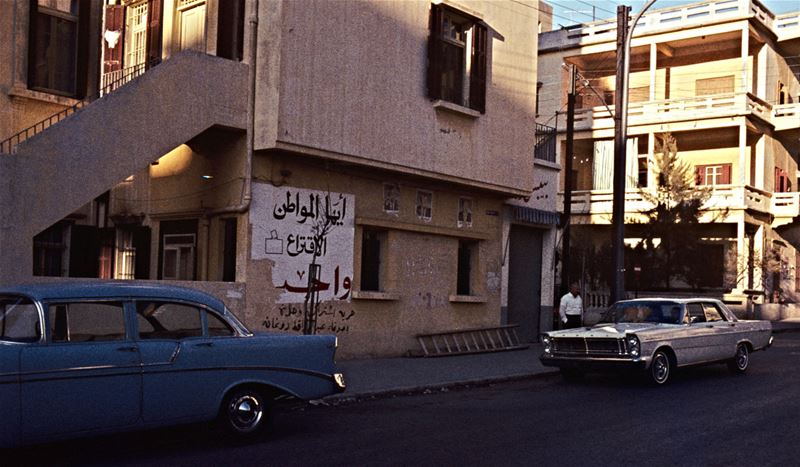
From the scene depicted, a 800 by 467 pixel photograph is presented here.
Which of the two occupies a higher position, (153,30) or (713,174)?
(153,30)

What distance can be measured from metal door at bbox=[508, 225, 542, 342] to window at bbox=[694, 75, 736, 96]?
19.2 meters

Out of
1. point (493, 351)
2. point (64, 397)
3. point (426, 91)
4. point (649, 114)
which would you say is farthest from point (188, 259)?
point (649, 114)

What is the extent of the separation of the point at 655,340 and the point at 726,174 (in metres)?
26.3

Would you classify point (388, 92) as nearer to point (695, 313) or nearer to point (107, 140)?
point (107, 140)

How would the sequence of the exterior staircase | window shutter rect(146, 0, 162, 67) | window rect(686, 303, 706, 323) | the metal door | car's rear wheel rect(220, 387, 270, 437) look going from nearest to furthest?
car's rear wheel rect(220, 387, 270, 437) < the exterior staircase < window rect(686, 303, 706, 323) < window shutter rect(146, 0, 162, 67) < the metal door

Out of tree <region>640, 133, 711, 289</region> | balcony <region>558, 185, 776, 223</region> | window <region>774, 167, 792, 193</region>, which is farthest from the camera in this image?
window <region>774, 167, 792, 193</region>

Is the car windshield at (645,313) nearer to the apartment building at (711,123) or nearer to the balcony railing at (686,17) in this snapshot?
the apartment building at (711,123)

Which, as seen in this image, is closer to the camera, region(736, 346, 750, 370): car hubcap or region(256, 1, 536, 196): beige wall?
region(256, 1, 536, 196): beige wall

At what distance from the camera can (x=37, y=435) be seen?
7539 mm

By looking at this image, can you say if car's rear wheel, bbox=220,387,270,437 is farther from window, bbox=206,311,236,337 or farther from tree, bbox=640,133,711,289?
tree, bbox=640,133,711,289

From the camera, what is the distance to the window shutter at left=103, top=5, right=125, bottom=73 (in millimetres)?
17594

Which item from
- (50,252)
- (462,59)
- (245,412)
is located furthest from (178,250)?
(245,412)

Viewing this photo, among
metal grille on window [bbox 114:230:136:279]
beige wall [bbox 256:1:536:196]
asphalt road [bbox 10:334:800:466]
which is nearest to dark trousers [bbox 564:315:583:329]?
beige wall [bbox 256:1:536:196]

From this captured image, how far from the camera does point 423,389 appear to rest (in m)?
13.7
